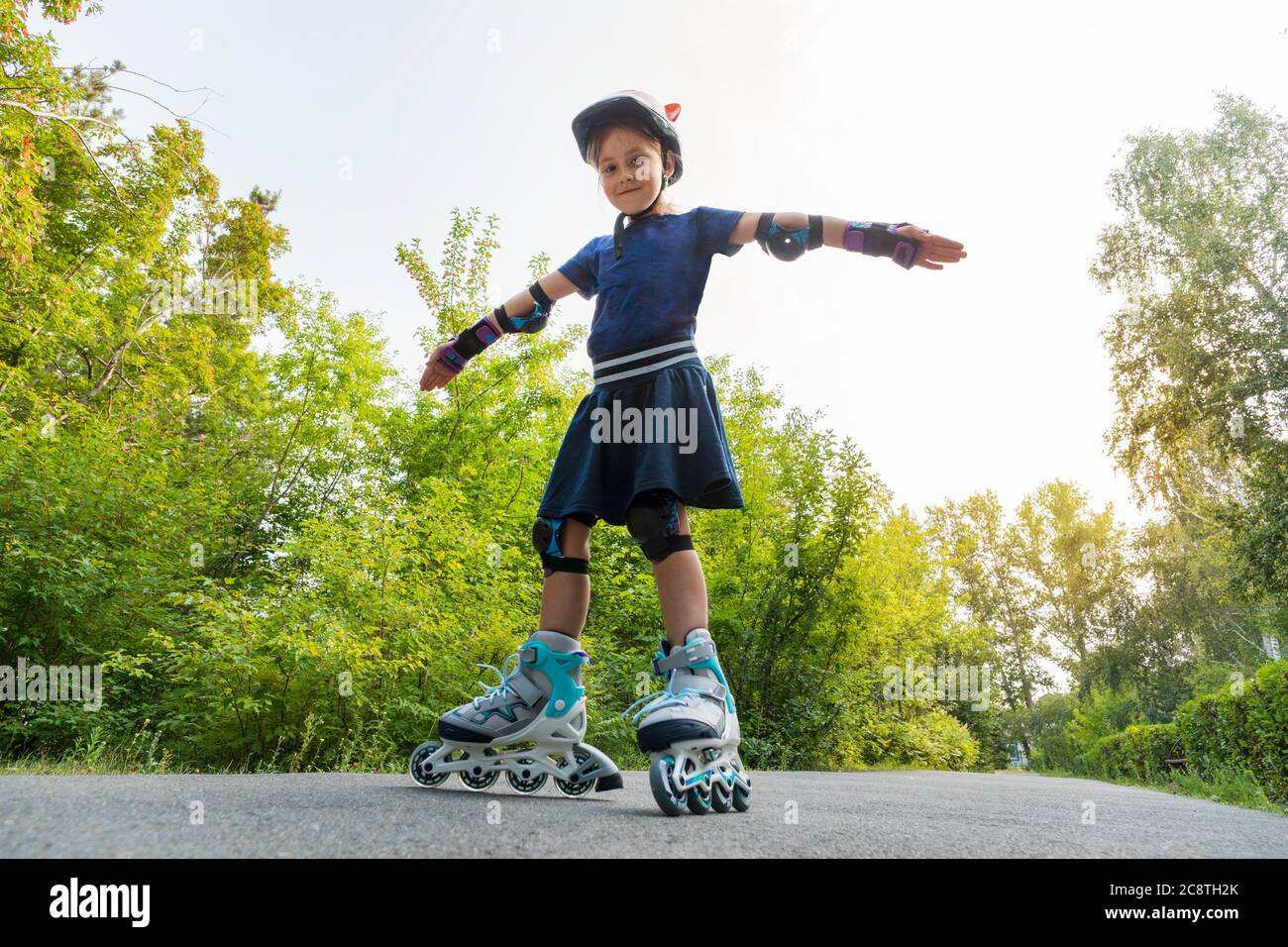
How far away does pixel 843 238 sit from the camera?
217 centimetres

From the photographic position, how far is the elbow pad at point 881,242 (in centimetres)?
211

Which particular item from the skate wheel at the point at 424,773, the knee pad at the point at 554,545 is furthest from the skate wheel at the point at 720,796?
the skate wheel at the point at 424,773

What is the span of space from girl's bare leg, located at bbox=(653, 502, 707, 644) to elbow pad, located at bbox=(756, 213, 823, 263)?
0.86m

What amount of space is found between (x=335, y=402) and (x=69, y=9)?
22.3 feet

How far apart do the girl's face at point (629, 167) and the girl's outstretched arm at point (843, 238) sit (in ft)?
1.05

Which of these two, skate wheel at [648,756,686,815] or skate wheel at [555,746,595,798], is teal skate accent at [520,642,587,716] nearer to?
skate wheel at [555,746,595,798]

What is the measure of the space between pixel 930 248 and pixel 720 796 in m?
1.61

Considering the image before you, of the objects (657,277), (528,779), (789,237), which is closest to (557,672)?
(528,779)

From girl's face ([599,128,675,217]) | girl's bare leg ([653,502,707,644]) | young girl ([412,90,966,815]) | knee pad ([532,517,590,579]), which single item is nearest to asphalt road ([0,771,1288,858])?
young girl ([412,90,966,815])

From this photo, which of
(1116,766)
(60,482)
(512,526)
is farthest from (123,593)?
(1116,766)

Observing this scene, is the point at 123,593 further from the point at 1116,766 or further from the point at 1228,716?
the point at 1116,766

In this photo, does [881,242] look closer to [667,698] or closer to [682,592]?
[682,592]

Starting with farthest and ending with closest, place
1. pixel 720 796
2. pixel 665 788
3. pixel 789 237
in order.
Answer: pixel 789 237 → pixel 720 796 → pixel 665 788
